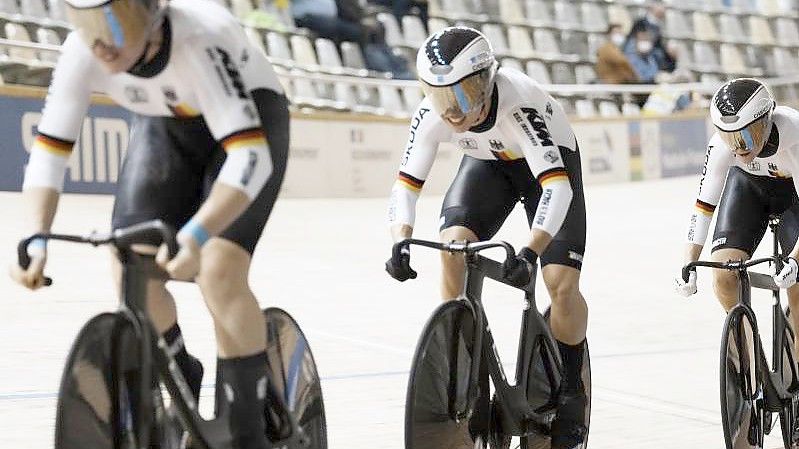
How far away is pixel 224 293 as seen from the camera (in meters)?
2.97

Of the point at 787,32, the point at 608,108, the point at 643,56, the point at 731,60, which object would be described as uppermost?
the point at 787,32

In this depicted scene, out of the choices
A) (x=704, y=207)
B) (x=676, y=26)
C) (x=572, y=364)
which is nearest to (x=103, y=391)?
(x=572, y=364)

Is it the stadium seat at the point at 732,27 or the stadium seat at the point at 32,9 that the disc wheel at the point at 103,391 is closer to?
the stadium seat at the point at 32,9

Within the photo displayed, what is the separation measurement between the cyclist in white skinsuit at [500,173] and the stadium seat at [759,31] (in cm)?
1703

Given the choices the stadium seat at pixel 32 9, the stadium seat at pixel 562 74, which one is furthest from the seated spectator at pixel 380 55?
the stadium seat at pixel 32 9

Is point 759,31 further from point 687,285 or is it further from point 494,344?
point 494,344

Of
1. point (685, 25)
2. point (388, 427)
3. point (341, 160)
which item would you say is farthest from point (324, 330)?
point (685, 25)

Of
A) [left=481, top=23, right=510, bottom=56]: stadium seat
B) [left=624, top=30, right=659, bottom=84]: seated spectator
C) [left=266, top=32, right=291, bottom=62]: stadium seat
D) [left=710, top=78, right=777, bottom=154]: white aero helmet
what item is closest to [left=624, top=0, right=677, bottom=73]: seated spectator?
[left=624, top=30, right=659, bottom=84]: seated spectator

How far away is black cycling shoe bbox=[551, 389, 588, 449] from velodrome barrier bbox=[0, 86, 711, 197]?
6233 millimetres

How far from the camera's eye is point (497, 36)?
53.8 ft

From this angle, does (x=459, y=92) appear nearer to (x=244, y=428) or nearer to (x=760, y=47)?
(x=244, y=428)

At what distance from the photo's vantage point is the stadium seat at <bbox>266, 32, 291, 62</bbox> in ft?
41.2

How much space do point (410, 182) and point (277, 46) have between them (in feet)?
29.2

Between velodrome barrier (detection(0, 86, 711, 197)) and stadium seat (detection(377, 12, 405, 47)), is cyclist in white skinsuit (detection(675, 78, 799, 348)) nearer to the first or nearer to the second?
velodrome barrier (detection(0, 86, 711, 197))
